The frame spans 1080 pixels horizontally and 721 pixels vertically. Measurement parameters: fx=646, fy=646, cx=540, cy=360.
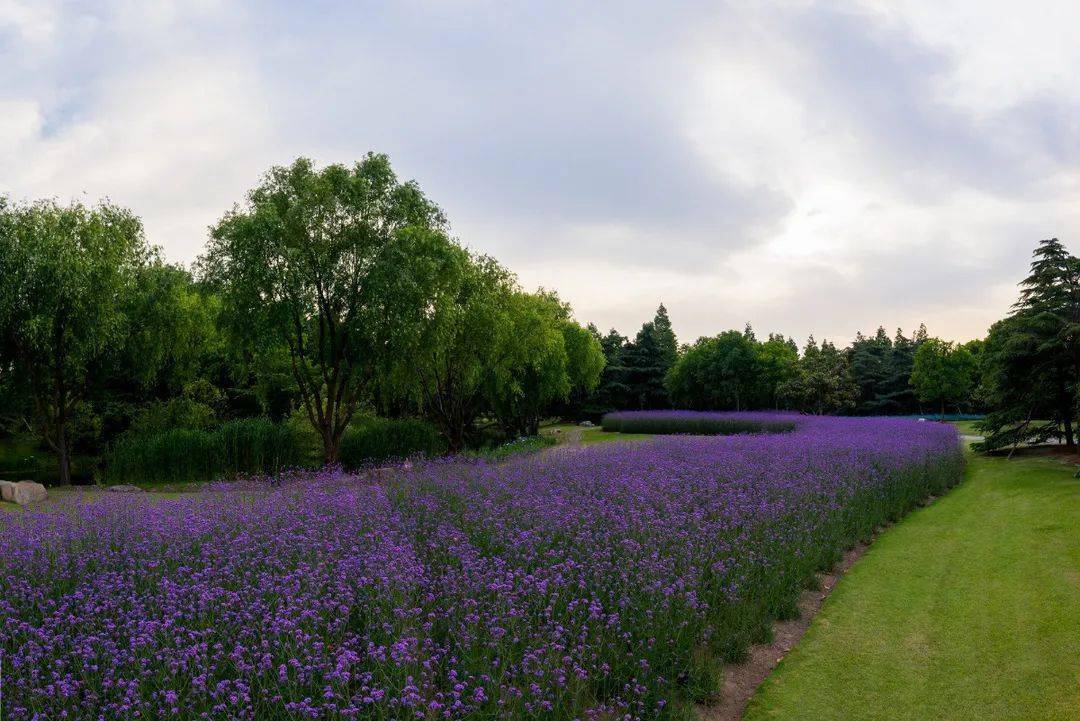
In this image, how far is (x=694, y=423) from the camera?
36000mm

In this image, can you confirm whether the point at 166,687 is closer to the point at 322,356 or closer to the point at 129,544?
the point at 129,544

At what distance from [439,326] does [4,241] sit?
1160 centimetres

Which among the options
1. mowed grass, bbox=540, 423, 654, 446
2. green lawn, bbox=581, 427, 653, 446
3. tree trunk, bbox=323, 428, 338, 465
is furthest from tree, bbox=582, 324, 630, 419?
tree trunk, bbox=323, 428, 338, 465

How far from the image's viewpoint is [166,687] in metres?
3.97

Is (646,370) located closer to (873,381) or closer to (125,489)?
(873,381)

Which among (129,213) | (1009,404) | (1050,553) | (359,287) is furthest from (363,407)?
(1050,553)

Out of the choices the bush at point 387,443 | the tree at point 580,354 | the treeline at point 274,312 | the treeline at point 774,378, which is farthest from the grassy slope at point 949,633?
the treeline at point 774,378

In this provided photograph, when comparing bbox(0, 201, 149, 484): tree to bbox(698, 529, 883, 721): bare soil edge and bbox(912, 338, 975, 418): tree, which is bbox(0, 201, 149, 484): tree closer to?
bbox(698, 529, 883, 721): bare soil edge

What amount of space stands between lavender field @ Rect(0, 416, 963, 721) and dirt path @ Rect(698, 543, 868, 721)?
160mm

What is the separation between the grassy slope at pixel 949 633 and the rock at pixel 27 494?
53.2ft

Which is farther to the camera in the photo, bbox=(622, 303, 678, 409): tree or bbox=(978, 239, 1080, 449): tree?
bbox=(622, 303, 678, 409): tree

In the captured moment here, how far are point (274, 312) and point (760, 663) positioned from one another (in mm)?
15654

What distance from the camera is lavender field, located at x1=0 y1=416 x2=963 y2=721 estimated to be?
3848 millimetres

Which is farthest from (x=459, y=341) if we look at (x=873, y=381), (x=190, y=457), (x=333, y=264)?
(x=873, y=381)
